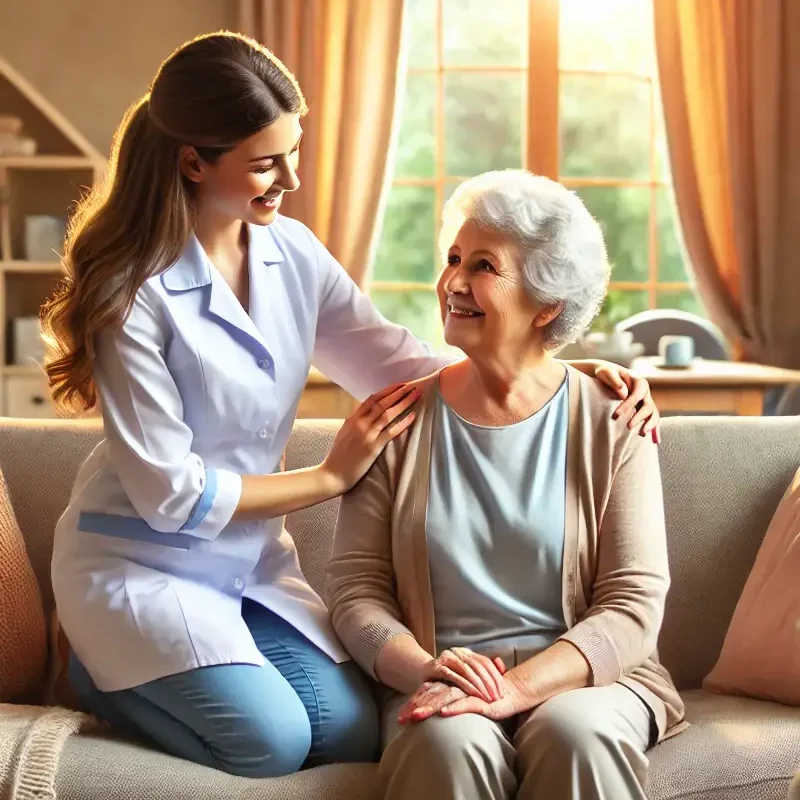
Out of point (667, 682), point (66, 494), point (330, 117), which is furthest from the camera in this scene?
point (330, 117)

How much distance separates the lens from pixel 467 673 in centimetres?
157

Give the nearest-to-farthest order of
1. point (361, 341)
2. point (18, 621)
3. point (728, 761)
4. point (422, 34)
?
point (728, 761) → point (18, 621) → point (361, 341) → point (422, 34)

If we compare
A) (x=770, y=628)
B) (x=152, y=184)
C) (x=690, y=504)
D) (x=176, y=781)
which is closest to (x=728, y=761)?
(x=770, y=628)

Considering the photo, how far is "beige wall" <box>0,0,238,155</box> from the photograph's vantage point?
16.1ft

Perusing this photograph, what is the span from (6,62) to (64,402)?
142 inches

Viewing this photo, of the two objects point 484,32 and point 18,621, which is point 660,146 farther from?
point 18,621

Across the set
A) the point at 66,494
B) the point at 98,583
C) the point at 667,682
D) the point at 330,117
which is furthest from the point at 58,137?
the point at 667,682

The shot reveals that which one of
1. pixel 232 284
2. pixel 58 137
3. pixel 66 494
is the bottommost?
pixel 66 494

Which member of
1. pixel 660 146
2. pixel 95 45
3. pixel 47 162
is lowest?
pixel 47 162

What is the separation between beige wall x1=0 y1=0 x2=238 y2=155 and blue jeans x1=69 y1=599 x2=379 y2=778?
366 cm

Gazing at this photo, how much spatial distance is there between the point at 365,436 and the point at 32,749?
64cm

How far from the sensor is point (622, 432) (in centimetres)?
179

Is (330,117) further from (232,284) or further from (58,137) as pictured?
(232,284)

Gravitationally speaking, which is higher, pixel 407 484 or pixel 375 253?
pixel 375 253
